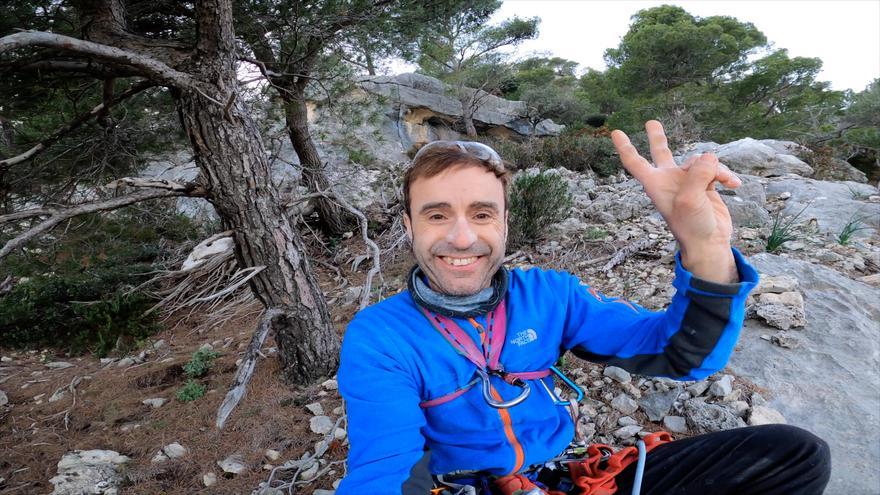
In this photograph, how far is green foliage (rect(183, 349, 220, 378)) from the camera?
11.9 feet

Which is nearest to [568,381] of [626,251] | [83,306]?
[626,251]

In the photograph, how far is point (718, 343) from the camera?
3.94 ft

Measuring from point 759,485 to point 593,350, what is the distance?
1.91ft

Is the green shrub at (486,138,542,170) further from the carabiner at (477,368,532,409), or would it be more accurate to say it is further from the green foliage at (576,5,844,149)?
the carabiner at (477,368,532,409)

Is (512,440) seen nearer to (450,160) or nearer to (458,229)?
(458,229)

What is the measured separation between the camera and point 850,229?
4566 millimetres

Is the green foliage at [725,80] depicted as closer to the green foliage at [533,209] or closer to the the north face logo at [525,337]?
the green foliage at [533,209]

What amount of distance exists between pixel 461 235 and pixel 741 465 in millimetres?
1082

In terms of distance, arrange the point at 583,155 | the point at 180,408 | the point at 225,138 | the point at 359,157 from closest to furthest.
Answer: the point at 225,138
the point at 180,408
the point at 359,157
the point at 583,155

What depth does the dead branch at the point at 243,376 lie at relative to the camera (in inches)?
80.5

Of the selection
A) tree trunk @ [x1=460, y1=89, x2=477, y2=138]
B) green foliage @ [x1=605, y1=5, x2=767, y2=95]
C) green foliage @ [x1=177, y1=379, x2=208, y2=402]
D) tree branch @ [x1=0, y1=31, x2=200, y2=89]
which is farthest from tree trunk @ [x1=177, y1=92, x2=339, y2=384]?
green foliage @ [x1=605, y1=5, x2=767, y2=95]

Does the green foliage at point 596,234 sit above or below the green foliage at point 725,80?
below

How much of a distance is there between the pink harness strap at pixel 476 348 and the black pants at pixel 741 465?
47 centimetres

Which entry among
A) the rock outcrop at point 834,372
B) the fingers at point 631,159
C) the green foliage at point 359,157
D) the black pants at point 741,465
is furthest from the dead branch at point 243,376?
the green foliage at point 359,157
